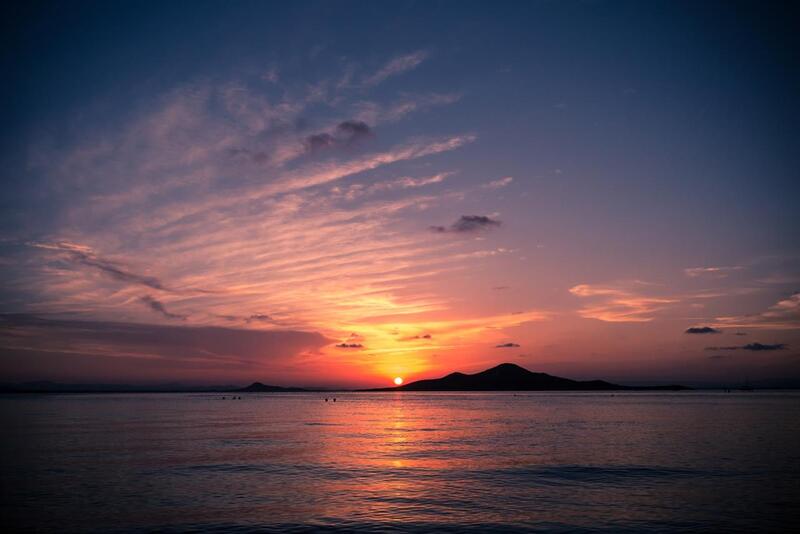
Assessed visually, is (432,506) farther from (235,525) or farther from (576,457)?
(576,457)

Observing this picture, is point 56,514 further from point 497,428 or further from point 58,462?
point 497,428

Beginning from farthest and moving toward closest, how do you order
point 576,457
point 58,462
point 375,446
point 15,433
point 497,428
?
point 497,428, point 15,433, point 375,446, point 576,457, point 58,462

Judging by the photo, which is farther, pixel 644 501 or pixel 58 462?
pixel 58 462

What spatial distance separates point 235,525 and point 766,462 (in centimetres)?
4391

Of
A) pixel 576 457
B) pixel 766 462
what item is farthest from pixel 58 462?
pixel 766 462

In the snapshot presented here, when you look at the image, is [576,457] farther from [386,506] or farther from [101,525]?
[101,525]

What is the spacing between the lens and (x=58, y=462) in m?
45.9

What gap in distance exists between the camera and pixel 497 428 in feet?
285

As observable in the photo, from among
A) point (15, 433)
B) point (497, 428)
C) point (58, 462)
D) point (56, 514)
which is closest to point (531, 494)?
point (56, 514)

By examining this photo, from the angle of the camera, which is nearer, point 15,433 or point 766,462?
point 766,462

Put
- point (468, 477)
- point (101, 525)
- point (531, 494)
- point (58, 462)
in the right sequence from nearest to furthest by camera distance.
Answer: point (101, 525), point (531, 494), point (468, 477), point (58, 462)

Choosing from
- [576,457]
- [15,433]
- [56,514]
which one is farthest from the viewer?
[15,433]

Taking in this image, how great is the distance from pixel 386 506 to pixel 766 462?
3545 centimetres

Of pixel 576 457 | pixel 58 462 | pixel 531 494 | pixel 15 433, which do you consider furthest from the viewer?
pixel 15 433
